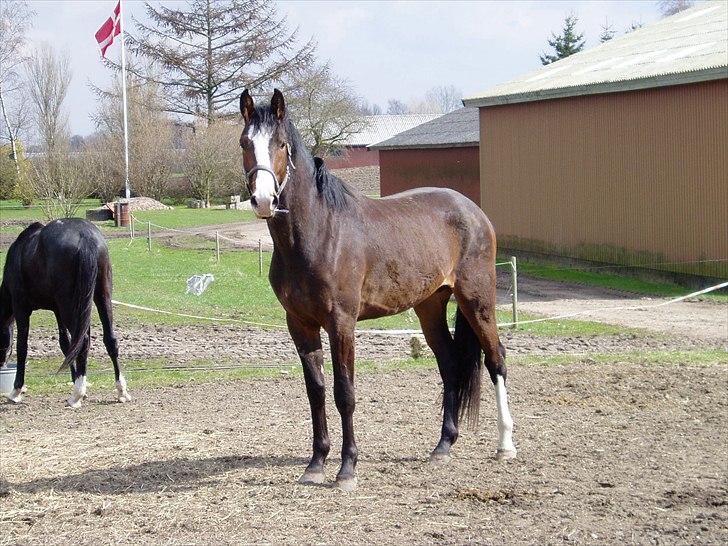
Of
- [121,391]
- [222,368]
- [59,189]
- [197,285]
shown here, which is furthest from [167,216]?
[121,391]

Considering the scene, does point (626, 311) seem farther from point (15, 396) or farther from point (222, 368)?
point (15, 396)

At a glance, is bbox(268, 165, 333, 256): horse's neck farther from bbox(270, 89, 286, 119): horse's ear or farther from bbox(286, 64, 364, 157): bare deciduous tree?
bbox(286, 64, 364, 157): bare deciduous tree

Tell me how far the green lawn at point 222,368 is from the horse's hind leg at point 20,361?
383 mm

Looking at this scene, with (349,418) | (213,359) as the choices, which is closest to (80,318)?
(213,359)

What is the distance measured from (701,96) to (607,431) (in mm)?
13066

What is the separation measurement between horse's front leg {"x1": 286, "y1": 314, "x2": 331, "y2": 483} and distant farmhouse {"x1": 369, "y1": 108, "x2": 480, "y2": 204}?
27.7 metres

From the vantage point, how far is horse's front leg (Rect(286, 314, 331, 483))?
630 centimetres

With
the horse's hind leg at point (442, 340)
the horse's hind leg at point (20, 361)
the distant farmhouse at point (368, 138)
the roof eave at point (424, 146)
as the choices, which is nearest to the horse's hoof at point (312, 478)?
the horse's hind leg at point (442, 340)

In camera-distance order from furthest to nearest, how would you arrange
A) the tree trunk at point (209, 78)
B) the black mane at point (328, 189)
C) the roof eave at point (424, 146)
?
1. the tree trunk at point (209, 78)
2. the roof eave at point (424, 146)
3. the black mane at point (328, 189)

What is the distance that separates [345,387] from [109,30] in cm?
3752

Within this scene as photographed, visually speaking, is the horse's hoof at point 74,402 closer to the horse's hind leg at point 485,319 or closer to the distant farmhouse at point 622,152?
the horse's hind leg at point 485,319

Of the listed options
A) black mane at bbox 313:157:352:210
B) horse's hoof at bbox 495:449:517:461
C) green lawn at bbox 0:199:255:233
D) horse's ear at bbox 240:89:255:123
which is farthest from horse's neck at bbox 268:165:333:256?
green lawn at bbox 0:199:255:233

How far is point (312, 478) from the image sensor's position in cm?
626

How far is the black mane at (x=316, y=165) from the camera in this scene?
5809mm
